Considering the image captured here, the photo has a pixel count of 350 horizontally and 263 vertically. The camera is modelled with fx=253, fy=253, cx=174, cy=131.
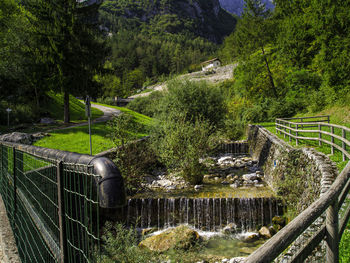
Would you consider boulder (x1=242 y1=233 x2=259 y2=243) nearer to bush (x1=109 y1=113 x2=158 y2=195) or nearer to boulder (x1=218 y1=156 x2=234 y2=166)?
bush (x1=109 y1=113 x2=158 y2=195)

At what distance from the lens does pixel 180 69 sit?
11575 centimetres

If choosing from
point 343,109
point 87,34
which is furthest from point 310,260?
point 87,34

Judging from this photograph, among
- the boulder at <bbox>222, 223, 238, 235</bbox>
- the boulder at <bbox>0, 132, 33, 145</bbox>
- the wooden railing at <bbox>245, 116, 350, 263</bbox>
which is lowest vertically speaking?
the boulder at <bbox>222, 223, 238, 235</bbox>

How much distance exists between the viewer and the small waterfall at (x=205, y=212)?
932cm

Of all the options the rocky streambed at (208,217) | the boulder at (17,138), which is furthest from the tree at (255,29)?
the boulder at (17,138)

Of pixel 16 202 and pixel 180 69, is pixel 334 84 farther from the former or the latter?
pixel 180 69

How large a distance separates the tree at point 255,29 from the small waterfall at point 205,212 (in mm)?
23558

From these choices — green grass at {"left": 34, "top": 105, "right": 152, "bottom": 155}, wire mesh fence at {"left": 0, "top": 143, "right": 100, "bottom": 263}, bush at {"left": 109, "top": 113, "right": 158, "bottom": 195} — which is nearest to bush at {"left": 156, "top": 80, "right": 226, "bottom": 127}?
green grass at {"left": 34, "top": 105, "right": 152, "bottom": 155}

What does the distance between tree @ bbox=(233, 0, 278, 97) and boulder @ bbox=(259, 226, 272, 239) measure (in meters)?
24.4

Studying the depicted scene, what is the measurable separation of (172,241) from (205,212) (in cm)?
231

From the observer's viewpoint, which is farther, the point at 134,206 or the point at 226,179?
the point at 226,179

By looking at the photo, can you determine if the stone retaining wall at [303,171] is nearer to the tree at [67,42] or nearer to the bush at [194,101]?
the bush at [194,101]

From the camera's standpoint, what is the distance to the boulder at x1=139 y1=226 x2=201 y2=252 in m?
7.56

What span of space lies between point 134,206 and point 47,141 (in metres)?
7.52
